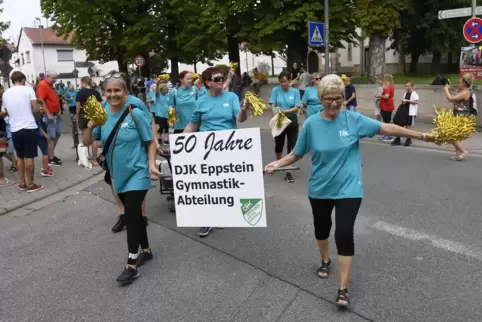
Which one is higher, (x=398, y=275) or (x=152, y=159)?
(x=152, y=159)

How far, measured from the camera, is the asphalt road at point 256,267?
3375 millimetres

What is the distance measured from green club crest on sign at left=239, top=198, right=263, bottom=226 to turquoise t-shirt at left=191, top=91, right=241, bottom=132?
48.5 inches

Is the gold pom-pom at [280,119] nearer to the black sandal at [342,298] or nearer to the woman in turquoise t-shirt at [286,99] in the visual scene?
the woman in turquoise t-shirt at [286,99]

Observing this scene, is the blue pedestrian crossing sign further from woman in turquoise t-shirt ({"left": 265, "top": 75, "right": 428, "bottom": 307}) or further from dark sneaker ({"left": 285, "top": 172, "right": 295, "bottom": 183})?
woman in turquoise t-shirt ({"left": 265, "top": 75, "right": 428, "bottom": 307})

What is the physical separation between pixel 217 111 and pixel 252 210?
142 centimetres

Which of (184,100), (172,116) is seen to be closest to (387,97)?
(184,100)

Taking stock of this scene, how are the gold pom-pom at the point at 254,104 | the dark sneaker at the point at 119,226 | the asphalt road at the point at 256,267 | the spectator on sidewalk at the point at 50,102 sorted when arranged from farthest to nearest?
1. the spectator on sidewalk at the point at 50,102
2. the dark sneaker at the point at 119,226
3. the gold pom-pom at the point at 254,104
4. the asphalt road at the point at 256,267

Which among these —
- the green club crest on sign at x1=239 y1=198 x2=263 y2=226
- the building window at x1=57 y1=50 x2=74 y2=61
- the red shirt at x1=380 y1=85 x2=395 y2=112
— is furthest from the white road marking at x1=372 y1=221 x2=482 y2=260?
the building window at x1=57 y1=50 x2=74 y2=61

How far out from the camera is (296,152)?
356 cm

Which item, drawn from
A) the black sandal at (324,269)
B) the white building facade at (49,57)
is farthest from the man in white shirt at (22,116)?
the white building facade at (49,57)

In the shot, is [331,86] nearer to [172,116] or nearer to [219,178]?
[219,178]

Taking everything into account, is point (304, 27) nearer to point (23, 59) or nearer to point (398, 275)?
point (398, 275)

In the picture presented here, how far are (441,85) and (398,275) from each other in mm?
11318

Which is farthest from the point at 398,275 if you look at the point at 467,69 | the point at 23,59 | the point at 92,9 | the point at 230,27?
the point at 23,59
